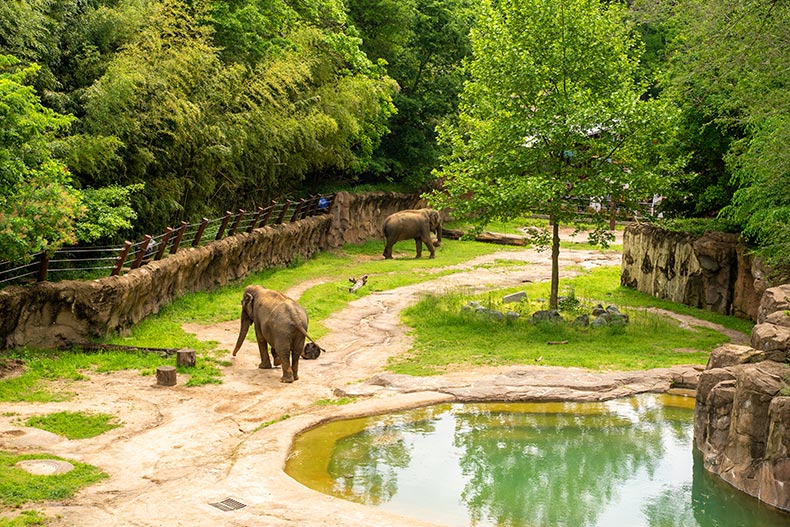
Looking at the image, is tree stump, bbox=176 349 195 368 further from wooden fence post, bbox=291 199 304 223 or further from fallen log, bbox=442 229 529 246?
fallen log, bbox=442 229 529 246

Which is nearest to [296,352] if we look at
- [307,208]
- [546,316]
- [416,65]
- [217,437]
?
[217,437]

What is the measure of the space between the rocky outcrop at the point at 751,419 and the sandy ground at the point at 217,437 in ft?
11.2

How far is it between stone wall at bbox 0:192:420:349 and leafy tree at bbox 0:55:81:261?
0.95 metres

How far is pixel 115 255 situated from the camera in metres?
19.1

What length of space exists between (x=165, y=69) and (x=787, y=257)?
13.3 metres

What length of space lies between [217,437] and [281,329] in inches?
121

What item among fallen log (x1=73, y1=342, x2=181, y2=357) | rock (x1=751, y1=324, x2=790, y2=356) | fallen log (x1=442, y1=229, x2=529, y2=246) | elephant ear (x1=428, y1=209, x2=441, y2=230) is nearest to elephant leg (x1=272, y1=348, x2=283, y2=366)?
fallen log (x1=73, y1=342, x2=181, y2=357)

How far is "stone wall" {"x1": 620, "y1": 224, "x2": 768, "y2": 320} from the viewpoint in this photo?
69.7ft

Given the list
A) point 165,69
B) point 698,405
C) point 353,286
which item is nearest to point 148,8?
point 165,69

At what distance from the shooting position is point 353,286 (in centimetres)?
2420

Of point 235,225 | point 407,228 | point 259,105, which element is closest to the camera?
point 235,225

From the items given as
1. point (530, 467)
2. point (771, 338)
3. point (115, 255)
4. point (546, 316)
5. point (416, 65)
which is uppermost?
point (416, 65)

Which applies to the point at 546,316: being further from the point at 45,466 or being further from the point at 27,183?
the point at 45,466

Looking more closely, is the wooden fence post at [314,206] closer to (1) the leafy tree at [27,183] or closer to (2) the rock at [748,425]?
(1) the leafy tree at [27,183]
